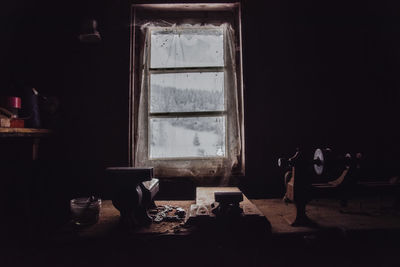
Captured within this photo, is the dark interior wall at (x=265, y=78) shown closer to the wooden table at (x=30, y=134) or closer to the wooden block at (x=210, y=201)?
the wooden table at (x=30, y=134)

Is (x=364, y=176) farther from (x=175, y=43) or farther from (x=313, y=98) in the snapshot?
(x=175, y=43)

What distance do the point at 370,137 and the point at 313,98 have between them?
0.74m

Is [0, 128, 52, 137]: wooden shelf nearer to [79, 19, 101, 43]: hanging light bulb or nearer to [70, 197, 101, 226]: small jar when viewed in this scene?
[70, 197, 101, 226]: small jar

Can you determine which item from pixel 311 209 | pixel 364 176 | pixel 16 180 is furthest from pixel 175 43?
pixel 364 176

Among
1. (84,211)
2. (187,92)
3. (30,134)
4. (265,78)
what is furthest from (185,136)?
(30,134)

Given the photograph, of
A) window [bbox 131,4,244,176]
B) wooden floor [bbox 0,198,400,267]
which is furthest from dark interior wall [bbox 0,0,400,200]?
wooden floor [bbox 0,198,400,267]

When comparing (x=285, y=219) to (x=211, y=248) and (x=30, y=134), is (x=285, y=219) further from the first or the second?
(x=30, y=134)

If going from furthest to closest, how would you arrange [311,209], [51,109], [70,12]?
1. [70,12]
2. [51,109]
3. [311,209]

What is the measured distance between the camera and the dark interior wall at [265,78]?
2717 mm

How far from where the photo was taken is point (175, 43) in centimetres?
293

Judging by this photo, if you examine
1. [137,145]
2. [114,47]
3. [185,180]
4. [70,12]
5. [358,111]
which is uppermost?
[70,12]

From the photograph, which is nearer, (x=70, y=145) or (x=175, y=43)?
(x=70, y=145)

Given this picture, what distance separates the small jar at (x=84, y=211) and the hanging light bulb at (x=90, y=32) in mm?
1604

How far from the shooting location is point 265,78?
2.75 metres
